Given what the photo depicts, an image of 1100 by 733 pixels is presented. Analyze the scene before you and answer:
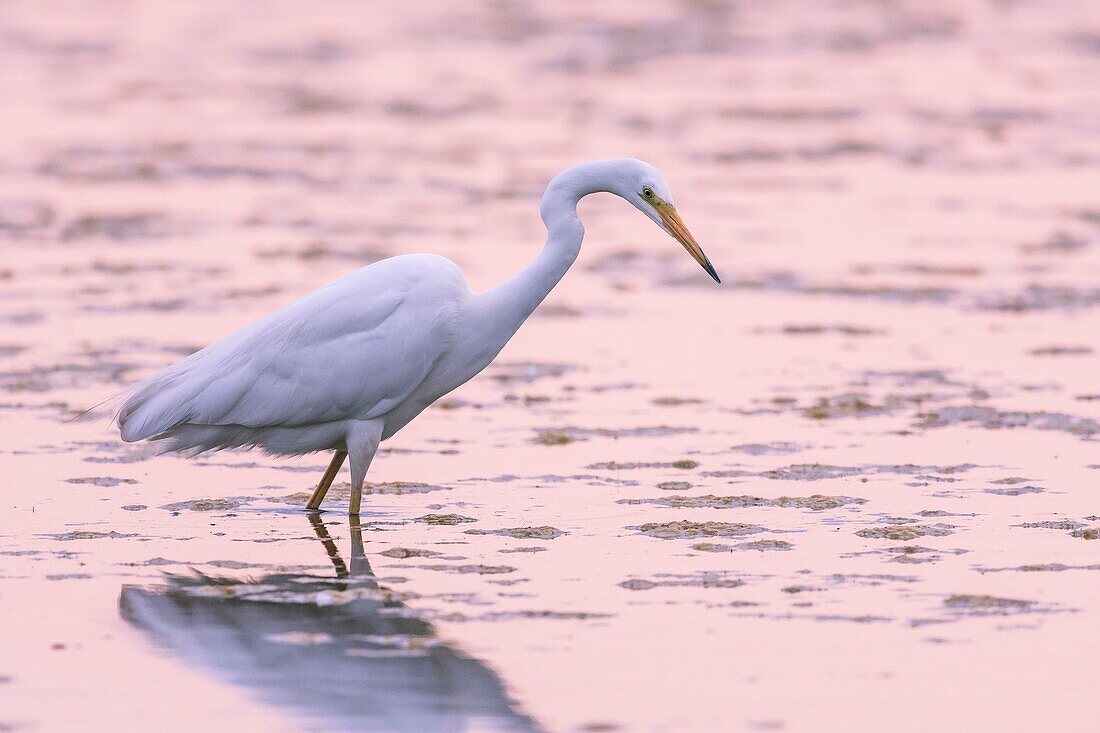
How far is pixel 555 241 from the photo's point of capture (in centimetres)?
871

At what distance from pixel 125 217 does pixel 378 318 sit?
805 centimetres

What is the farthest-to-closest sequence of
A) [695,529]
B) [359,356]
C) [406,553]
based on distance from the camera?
[359,356] → [695,529] → [406,553]

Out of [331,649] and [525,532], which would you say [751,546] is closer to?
[525,532]

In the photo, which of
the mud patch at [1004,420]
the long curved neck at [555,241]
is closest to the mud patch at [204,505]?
the long curved neck at [555,241]

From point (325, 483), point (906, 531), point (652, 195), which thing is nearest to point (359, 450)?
point (325, 483)

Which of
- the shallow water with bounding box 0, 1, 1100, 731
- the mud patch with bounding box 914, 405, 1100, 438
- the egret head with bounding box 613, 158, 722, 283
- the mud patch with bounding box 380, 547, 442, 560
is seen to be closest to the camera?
the shallow water with bounding box 0, 1, 1100, 731

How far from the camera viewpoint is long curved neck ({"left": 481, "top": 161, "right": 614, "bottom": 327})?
864 cm

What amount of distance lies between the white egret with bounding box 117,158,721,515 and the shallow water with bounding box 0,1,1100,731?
0.39 m

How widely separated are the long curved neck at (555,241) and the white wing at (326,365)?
23 cm

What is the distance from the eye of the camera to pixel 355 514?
852 cm

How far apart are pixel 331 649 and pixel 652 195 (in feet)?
9.32

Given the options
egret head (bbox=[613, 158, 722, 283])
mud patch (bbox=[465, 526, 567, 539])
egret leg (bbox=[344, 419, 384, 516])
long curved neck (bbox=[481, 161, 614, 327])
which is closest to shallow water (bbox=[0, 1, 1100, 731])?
mud patch (bbox=[465, 526, 567, 539])

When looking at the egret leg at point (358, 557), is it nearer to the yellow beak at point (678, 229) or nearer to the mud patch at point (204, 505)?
the mud patch at point (204, 505)

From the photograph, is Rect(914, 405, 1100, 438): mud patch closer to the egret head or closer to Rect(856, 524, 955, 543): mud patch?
Rect(856, 524, 955, 543): mud patch
